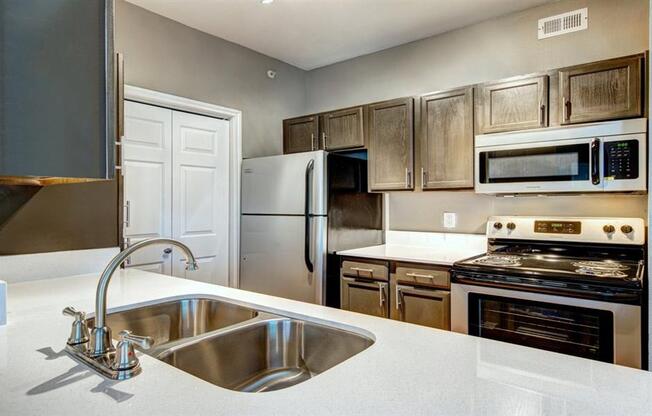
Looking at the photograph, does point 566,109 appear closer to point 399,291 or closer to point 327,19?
point 399,291

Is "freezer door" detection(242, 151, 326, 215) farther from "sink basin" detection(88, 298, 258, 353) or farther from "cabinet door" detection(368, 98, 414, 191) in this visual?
"sink basin" detection(88, 298, 258, 353)

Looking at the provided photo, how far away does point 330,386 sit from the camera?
2.71 ft

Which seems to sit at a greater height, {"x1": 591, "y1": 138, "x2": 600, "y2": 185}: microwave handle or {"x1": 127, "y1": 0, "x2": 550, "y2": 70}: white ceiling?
{"x1": 127, "y1": 0, "x2": 550, "y2": 70}: white ceiling

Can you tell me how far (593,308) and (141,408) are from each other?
2.03 m

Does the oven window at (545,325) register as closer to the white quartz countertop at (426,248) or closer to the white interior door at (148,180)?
the white quartz countertop at (426,248)

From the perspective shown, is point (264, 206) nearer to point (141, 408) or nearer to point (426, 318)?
point (426, 318)

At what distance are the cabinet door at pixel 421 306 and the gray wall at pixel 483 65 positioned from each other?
788 mm

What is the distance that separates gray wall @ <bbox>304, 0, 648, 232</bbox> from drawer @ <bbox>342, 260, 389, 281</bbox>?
0.73 metres

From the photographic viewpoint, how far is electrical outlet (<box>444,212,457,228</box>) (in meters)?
3.20

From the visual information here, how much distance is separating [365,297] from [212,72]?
2.21 meters

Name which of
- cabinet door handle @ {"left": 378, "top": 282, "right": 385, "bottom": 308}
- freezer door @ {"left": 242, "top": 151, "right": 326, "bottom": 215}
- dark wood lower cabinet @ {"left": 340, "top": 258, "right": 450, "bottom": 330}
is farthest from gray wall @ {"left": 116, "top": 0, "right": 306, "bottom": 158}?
cabinet door handle @ {"left": 378, "top": 282, "right": 385, "bottom": 308}

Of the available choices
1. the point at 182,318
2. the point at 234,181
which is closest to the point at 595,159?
the point at 182,318

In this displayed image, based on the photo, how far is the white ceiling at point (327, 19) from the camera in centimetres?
284

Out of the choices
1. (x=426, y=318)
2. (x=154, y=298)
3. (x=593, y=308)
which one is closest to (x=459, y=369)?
(x=154, y=298)
